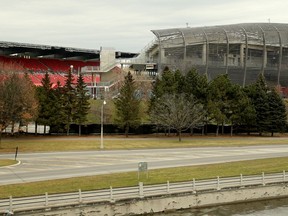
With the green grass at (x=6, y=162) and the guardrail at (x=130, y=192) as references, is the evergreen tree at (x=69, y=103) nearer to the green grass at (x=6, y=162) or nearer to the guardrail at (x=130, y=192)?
the green grass at (x=6, y=162)

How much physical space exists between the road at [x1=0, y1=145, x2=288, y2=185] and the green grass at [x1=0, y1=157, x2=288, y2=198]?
2012 mm

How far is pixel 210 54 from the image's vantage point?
100 meters

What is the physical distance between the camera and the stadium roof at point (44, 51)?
106 metres

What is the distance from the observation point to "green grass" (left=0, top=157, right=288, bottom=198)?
27.3m

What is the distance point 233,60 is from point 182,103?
4421 cm

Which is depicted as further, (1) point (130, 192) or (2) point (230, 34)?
(2) point (230, 34)

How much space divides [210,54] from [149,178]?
2844 inches

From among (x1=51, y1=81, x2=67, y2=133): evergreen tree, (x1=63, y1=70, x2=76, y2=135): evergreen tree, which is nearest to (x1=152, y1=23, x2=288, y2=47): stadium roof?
(x1=63, y1=70, x2=76, y2=135): evergreen tree

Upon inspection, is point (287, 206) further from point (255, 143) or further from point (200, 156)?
point (255, 143)

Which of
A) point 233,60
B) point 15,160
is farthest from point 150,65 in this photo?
point 15,160

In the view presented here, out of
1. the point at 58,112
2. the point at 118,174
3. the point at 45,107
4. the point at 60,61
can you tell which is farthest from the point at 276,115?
the point at 60,61

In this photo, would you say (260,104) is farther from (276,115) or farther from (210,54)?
(210,54)

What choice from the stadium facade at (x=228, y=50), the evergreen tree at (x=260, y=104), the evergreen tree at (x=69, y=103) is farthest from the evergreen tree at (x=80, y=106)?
the stadium facade at (x=228, y=50)

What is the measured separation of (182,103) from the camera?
2440 inches
